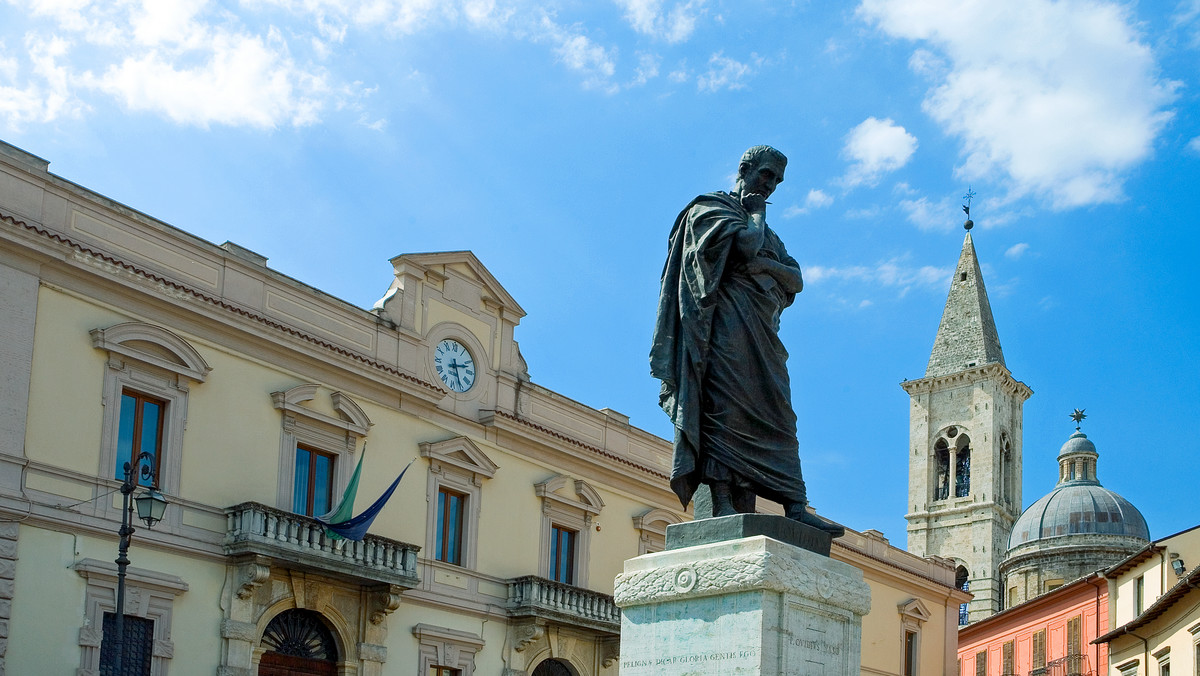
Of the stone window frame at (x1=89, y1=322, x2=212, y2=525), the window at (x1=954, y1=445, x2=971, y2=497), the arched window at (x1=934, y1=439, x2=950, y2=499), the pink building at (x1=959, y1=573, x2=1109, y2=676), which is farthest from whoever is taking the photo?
the arched window at (x1=934, y1=439, x2=950, y2=499)

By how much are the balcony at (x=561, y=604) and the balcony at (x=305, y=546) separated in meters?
3.50

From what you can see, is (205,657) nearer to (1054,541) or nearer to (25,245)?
(25,245)

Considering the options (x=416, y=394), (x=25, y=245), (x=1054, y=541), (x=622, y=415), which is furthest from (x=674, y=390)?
(x=1054, y=541)

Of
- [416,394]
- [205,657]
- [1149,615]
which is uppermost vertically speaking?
[416,394]

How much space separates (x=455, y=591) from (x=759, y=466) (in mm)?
20281

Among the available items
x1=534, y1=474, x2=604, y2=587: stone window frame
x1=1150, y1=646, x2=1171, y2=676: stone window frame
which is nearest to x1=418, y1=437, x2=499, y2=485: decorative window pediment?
x1=534, y1=474, x2=604, y2=587: stone window frame

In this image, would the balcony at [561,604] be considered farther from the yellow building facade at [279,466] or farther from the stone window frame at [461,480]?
the stone window frame at [461,480]

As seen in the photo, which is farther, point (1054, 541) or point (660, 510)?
point (1054, 541)

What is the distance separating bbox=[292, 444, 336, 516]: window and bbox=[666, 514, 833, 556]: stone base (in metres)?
17.9

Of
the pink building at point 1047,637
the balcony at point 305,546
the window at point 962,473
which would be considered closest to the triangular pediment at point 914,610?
the pink building at point 1047,637

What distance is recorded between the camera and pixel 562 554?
30188 millimetres

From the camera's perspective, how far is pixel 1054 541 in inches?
2726

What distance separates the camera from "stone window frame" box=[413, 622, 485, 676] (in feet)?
86.0

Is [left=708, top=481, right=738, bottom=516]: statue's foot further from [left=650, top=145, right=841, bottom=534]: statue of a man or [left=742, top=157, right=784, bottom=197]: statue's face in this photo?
[left=742, top=157, right=784, bottom=197]: statue's face
